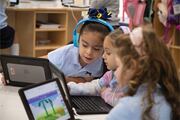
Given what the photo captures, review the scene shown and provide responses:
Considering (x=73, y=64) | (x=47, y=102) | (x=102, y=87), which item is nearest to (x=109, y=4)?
(x=73, y=64)

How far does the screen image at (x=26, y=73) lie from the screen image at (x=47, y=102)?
0.34 m

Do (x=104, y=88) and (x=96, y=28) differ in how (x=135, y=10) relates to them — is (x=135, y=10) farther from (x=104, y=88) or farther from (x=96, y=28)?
(x=104, y=88)

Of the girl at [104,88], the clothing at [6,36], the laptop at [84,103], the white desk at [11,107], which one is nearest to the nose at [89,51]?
the girl at [104,88]

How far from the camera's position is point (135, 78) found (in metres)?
1.06

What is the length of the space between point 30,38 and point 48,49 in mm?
268

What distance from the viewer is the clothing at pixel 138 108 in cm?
105

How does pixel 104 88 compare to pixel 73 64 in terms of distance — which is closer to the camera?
pixel 104 88

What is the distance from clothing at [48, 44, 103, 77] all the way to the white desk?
1.02 ft

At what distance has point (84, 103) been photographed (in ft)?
5.16

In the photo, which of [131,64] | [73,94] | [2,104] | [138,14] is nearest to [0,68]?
[2,104]

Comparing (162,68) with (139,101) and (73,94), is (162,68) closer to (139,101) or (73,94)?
(139,101)

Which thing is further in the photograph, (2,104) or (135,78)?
(2,104)

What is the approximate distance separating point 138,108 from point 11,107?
0.68 meters

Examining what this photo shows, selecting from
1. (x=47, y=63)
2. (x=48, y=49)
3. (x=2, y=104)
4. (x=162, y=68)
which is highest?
(x=162, y=68)
